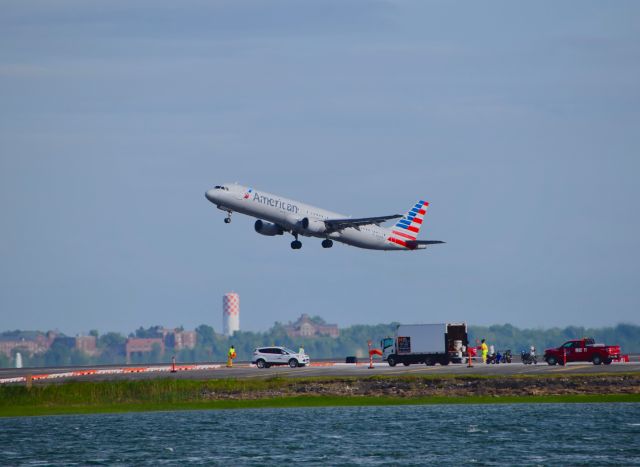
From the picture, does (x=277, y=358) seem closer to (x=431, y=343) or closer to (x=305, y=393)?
(x=431, y=343)

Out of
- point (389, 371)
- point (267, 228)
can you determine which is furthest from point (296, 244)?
point (389, 371)

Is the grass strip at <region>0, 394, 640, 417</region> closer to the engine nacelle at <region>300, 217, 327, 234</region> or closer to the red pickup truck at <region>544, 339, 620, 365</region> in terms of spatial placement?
the red pickup truck at <region>544, 339, 620, 365</region>

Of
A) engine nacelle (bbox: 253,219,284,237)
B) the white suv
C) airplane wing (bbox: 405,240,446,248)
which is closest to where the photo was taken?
the white suv

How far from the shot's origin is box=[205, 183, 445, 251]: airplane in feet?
351

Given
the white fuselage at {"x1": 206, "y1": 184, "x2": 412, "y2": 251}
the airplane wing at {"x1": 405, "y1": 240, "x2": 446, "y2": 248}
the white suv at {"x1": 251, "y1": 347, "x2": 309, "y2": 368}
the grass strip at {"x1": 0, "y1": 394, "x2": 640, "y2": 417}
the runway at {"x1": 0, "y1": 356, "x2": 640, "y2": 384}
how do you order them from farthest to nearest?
the airplane wing at {"x1": 405, "y1": 240, "x2": 446, "y2": 248}
the white fuselage at {"x1": 206, "y1": 184, "x2": 412, "y2": 251}
the white suv at {"x1": 251, "y1": 347, "x2": 309, "y2": 368}
the runway at {"x1": 0, "y1": 356, "x2": 640, "y2": 384}
the grass strip at {"x1": 0, "y1": 394, "x2": 640, "y2": 417}

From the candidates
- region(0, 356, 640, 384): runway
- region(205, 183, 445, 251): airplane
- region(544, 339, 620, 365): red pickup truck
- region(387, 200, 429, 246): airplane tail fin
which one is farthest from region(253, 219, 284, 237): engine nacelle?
region(544, 339, 620, 365): red pickup truck

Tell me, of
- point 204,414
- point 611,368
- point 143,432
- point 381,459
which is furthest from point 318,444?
point 611,368

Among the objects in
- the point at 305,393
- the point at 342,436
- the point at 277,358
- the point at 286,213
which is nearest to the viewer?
the point at 342,436

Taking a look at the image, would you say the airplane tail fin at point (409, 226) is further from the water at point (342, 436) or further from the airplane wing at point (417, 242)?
the water at point (342, 436)

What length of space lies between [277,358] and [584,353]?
25.3 m

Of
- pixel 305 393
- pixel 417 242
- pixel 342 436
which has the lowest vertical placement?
pixel 342 436

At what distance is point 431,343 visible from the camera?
96188mm

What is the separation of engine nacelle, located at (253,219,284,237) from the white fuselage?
194 cm

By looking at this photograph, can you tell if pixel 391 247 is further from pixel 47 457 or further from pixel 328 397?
pixel 47 457
